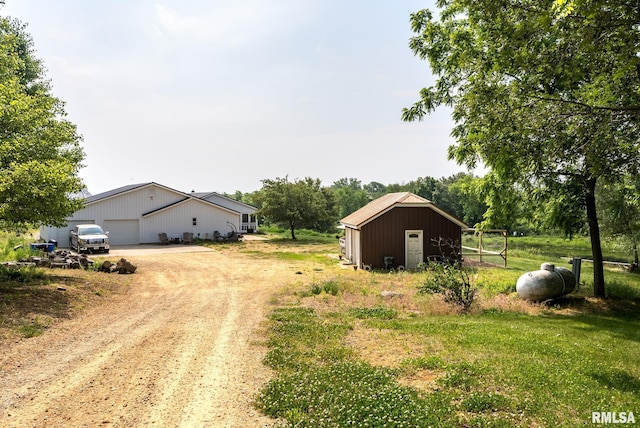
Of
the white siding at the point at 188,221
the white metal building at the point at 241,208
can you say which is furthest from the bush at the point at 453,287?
the white metal building at the point at 241,208

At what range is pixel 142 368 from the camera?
672cm

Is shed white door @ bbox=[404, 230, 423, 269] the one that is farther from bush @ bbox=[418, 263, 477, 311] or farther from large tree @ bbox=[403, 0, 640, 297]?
large tree @ bbox=[403, 0, 640, 297]

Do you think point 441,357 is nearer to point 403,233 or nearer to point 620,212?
point 620,212

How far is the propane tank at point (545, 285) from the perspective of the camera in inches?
481

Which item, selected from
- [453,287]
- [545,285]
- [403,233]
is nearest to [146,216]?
[403,233]

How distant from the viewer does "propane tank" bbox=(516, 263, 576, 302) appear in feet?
40.1

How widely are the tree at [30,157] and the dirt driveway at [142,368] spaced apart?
322 centimetres

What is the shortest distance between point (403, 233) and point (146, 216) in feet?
73.2

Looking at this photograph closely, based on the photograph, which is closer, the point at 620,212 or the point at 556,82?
the point at 556,82

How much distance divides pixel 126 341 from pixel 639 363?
9377 mm

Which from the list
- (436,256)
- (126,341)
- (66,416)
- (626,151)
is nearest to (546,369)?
(626,151)

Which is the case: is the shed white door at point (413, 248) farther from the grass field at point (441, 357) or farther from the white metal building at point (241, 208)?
the white metal building at point (241, 208)

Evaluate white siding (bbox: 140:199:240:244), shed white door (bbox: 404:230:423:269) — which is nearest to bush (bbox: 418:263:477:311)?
shed white door (bbox: 404:230:423:269)

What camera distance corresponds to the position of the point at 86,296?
12148 mm
